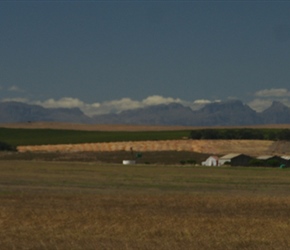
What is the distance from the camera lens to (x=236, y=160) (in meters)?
124

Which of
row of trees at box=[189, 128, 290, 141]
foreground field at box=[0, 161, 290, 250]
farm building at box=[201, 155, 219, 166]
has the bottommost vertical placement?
farm building at box=[201, 155, 219, 166]

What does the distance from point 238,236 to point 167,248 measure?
338 cm

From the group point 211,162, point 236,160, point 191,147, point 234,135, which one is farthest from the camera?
point 234,135

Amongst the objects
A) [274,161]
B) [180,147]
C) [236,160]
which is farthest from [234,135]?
[274,161]

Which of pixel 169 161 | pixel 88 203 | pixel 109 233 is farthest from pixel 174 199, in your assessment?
pixel 169 161

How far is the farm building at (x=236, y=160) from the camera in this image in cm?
12274

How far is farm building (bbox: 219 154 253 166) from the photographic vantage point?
403 feet

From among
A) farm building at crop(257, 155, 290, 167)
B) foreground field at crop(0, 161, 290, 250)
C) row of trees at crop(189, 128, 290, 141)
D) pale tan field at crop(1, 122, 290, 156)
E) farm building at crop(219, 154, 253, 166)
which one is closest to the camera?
foreground field at crop(0, 161, 290, 250)

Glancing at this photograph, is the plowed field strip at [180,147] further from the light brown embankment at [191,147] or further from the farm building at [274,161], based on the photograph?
the farm building at [274,161]

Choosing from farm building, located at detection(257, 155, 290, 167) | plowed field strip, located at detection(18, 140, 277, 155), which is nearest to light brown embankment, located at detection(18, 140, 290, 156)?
plowed field strip, located at detection(18, 140, 277, 155)

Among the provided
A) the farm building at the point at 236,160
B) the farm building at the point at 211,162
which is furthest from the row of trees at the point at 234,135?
the farm building at the point at 211,162

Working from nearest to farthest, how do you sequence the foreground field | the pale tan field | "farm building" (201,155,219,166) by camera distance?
the foreground field
"farm building" (201,155,219,166)
the pale tan field

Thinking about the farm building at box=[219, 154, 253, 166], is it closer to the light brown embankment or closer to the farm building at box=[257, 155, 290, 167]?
the farm building at box=[257, 155, 290, 167]

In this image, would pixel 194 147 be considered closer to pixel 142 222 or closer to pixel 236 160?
pixel 236 160
